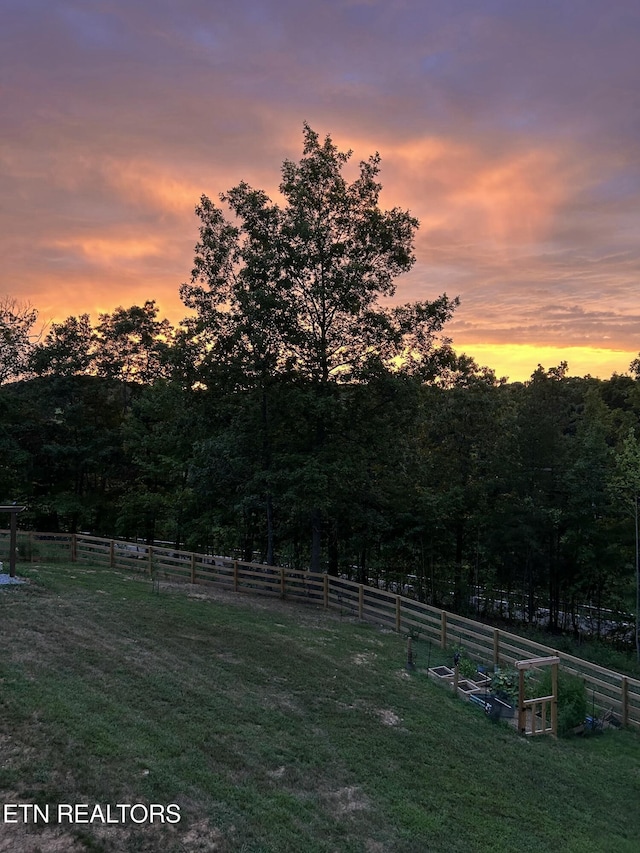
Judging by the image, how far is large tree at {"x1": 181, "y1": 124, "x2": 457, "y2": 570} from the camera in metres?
18.5

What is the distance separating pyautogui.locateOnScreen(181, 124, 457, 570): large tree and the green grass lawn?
28.7ft

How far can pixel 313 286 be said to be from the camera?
1825cm

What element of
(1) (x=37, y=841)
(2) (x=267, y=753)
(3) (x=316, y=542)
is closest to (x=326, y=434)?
(3) (x=316, y=542)

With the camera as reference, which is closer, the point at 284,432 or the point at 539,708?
the point at 539,708

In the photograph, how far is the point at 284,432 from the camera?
784 inches

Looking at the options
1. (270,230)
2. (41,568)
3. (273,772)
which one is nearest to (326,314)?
(270,230)

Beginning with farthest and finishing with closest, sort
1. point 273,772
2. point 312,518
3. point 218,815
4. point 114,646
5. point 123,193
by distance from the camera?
point 312,518 → point 123,193 → point 114,646 → point 273,772 → point 218,815

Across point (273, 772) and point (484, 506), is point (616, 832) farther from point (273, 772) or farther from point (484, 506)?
point (484, 506)

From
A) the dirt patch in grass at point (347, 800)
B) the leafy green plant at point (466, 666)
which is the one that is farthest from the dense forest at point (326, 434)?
the dirt patch in grass at point (347, 800)

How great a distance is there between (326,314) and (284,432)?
4.71 meters

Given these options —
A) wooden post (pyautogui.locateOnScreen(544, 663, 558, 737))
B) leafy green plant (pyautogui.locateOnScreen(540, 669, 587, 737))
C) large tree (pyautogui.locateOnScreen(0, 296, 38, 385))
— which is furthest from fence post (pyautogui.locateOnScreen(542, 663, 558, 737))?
large tree (pyautogui.locateOnScreen(0, 296, 38, 385))

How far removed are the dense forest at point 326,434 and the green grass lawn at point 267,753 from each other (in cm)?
775

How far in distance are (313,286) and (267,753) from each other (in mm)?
14699

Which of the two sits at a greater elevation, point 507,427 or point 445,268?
point 445,268
